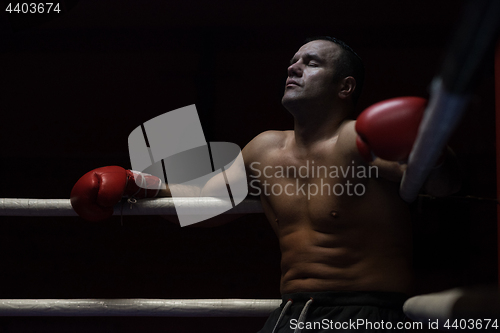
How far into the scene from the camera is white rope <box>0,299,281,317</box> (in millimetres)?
1146

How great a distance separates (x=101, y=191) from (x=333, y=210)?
60 cm

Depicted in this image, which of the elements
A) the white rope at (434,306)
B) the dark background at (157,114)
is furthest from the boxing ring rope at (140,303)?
the dark background at (157,114)

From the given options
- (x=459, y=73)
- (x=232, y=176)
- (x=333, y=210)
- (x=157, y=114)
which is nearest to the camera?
(x=459, y=73)

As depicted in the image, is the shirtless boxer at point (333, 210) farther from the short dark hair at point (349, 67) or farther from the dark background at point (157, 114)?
the dark background at point (157, 114)

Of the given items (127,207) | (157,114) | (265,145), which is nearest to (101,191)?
(127,207)

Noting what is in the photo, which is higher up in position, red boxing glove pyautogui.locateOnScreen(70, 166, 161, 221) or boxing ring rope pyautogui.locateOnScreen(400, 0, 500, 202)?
boxing ring rope pyautogui.locateOnScreen(400, 0, 500, 202)

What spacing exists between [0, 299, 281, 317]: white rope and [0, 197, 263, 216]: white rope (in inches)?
9.6

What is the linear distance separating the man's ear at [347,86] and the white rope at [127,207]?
1.30 ft

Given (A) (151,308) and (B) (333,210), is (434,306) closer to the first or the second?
(B) (333,210)

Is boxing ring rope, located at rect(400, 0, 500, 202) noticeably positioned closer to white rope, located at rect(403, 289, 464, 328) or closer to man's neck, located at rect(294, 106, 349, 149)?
white rope, located at rect(403, 289, 464, 328)

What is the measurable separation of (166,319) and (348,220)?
5.60 feet

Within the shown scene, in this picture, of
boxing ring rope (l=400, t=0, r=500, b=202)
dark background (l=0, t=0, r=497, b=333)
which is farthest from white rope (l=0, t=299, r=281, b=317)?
Result: dark background (l=0, t=0, r=497, b=333)

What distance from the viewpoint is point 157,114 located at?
2.59 m

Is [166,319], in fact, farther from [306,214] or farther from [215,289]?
[306,214]
